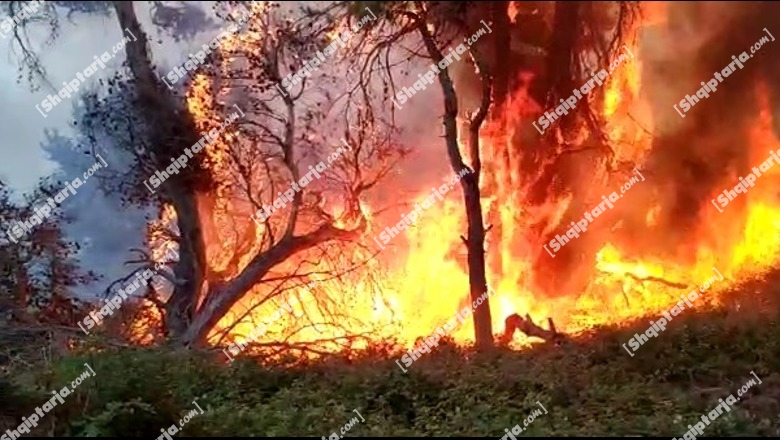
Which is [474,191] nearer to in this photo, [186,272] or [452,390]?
[452,390]

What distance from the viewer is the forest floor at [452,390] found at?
825 centimetres

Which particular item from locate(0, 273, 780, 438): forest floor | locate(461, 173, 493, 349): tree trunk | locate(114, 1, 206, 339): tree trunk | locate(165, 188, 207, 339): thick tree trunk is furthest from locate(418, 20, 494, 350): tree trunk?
locate(165, 188, 207, 339): thick tree trunk

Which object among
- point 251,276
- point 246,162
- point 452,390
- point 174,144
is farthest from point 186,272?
point 452,390

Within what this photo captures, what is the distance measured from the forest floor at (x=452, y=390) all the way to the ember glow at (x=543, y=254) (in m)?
1.38

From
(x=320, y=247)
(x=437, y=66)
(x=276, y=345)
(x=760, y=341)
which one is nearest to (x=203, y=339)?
(x=276, y=345)

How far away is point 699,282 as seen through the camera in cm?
1302

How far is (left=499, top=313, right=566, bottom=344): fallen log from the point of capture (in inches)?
475

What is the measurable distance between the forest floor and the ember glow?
4.52 feet

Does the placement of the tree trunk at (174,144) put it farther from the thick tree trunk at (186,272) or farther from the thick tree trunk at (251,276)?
the thick tree trunk at (251,276)

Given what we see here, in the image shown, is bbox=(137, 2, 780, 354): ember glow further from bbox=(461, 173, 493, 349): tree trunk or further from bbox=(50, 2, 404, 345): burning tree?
→ bbox=(461, 173, 493, 349): tree trunk

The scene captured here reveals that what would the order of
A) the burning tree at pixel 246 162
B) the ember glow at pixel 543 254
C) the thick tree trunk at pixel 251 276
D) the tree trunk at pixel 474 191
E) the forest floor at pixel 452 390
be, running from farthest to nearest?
the ember glow at pixel 543 254 < the tree trunk at pixel 474 191 < the thick tree trunk at pixel 251 276 < the burning tree at pixel 246 162 < the forest floor at pixel 452 390

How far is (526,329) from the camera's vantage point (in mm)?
12383

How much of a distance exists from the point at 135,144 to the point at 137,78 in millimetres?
833

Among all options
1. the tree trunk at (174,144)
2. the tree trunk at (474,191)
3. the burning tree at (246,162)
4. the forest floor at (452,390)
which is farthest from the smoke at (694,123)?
the tree trunk at (174,144)
